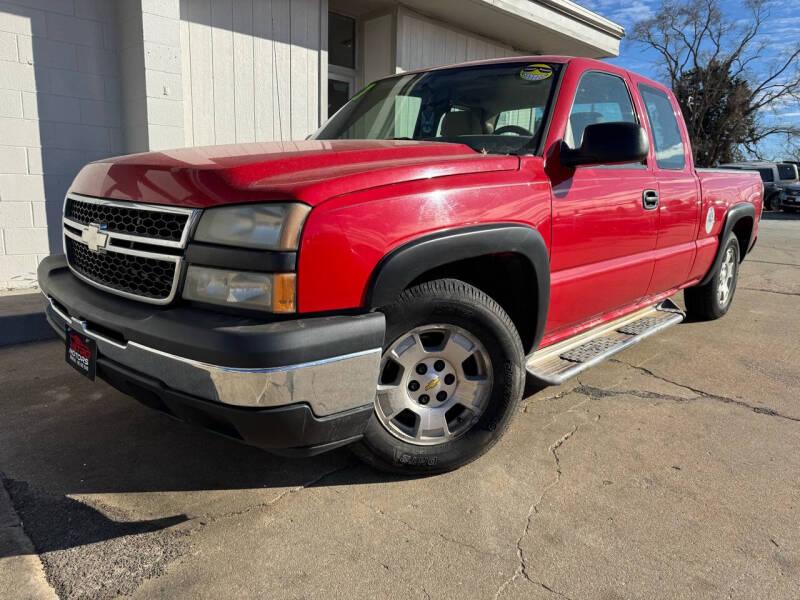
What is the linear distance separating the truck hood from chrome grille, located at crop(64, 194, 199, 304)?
0.16ft

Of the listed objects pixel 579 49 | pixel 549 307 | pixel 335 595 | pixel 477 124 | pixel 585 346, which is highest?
pixel 579 49

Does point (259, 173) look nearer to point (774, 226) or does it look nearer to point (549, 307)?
point (549, 307)

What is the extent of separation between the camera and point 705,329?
507cm

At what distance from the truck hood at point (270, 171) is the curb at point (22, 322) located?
7.60ft

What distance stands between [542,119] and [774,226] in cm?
1667

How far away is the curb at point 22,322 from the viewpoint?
4383 millimetres

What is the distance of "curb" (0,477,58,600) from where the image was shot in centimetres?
181

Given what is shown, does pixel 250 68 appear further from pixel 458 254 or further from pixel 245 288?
pixel 245 288

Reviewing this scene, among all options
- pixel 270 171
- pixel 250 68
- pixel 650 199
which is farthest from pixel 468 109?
pixel 250 68

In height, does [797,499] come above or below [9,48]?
below

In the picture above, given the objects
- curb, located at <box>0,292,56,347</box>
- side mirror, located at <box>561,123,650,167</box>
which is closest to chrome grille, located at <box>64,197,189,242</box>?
side mirror, located at <box>561,123,650,167</box>

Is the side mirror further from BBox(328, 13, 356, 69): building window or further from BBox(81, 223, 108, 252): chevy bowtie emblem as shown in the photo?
BBox(328, 13, 356, 69): building window

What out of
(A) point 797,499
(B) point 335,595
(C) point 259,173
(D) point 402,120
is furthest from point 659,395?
(C) point 259,173

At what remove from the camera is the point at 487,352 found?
249 cm
